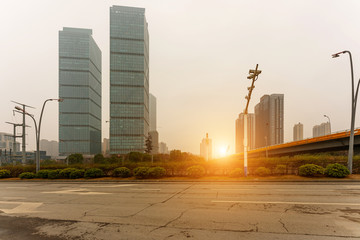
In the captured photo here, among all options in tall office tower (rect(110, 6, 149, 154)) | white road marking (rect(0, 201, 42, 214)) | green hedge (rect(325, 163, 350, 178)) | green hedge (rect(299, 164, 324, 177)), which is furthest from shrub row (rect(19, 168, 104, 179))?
tall office tower (rect(110, 6, 149, 154))

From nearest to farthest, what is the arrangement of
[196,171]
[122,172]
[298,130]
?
[196,171], [122,172], [298,130]

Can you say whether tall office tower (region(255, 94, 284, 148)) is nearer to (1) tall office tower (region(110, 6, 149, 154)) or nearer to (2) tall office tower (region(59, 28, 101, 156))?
(1) tall office tower (region(110, 6, 149, 154))

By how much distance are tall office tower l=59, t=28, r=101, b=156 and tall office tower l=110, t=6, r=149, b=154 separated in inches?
1437

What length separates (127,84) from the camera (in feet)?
420

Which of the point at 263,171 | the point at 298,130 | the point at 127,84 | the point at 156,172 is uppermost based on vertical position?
the point at 127,84

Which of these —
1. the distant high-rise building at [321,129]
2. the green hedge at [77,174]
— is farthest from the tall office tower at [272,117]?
the green hedge at [77,174]

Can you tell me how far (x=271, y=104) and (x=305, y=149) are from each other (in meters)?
62.6

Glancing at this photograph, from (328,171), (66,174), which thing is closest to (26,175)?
(66,174)

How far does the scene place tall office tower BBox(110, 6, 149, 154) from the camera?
125875 mm

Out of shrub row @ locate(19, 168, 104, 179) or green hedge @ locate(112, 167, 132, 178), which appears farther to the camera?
shrub row @ locate(19, 168, 104, 179)

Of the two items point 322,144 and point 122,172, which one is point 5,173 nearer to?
point 122,172

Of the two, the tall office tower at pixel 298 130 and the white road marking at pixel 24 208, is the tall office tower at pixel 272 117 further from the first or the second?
the white road marking at pixel 24 208

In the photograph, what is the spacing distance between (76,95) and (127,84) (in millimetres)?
50155

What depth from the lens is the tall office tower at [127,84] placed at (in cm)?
12588
